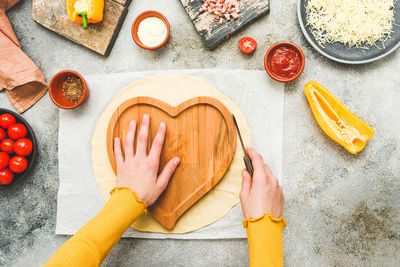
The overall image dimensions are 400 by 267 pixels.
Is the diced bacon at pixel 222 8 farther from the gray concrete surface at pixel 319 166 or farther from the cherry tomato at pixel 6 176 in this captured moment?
the cherry tomato at pixel 6 176

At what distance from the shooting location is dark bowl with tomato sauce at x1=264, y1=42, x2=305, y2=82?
117 cm

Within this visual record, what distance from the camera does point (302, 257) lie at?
1.24 metres

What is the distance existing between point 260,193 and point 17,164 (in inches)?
37.3

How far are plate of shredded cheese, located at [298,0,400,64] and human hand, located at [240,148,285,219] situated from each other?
20.5 inches

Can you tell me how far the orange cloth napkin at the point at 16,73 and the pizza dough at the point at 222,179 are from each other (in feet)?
1.13

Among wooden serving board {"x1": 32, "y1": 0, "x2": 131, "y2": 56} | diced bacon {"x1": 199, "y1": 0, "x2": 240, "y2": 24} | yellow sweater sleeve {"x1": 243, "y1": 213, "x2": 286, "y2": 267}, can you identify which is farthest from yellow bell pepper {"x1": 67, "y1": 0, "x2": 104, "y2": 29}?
yellow sweater sleeve {"x1": 243, "y1": 213, "x2": 286, "y2": 267}

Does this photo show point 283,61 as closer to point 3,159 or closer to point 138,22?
point 138,22

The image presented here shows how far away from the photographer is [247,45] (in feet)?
3.99

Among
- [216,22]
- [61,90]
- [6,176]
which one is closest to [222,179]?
[216,22]

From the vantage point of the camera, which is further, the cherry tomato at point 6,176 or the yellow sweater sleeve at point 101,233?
the cherry tomato at point 6,176

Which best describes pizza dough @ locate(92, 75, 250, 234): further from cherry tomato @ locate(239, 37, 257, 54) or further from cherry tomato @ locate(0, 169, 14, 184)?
cherry tomato @ locate(0, 169, 14, 184)

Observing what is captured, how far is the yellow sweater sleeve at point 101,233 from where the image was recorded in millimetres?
948

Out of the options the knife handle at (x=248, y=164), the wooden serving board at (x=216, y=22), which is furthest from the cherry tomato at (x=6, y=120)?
the knife handle at (x=248, y=164)

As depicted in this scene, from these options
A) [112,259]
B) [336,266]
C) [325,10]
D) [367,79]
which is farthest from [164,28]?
[336,266]
